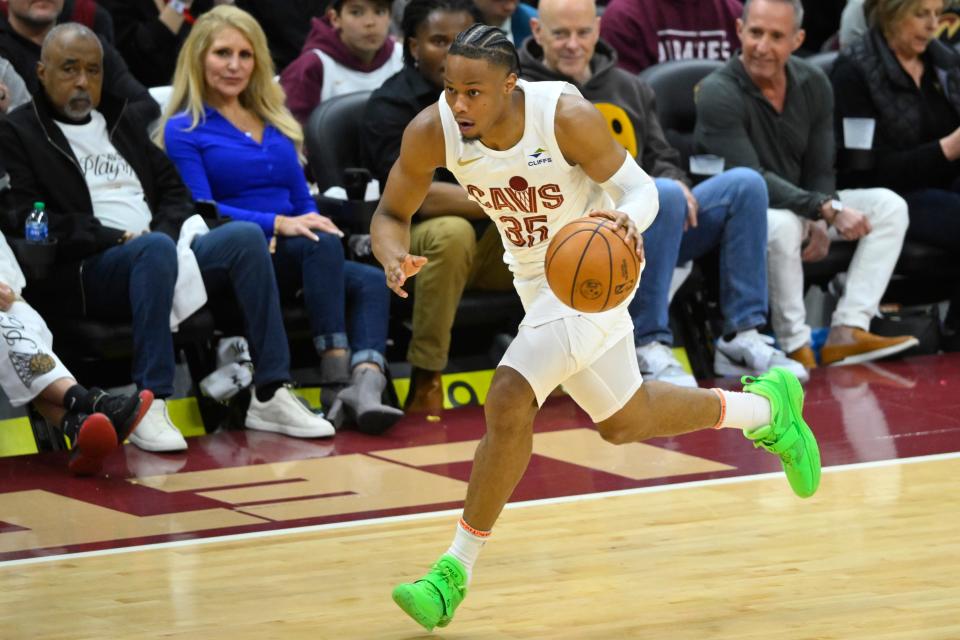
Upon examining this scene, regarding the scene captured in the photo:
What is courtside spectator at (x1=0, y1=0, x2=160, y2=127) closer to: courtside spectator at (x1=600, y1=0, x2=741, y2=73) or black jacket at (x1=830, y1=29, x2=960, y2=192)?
courtside spectator at (x1=600, y1=0, x2=741, y2=73)

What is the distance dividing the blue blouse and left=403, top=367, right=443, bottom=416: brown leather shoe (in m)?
0.93

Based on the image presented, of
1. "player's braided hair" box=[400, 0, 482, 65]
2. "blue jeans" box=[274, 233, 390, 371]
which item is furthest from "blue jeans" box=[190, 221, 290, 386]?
"player's braided hair" box=[400, 0, 482, 65]

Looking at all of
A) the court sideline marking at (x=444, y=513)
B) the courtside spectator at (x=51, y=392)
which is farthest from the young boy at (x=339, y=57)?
the court sideline marking at (x=444, y=513)

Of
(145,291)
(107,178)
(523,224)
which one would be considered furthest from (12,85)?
(523,224)

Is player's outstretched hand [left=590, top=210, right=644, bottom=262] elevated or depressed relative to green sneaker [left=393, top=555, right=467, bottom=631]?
elevated

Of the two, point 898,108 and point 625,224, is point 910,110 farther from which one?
point 625,224

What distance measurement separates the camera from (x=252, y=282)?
6.16 metres

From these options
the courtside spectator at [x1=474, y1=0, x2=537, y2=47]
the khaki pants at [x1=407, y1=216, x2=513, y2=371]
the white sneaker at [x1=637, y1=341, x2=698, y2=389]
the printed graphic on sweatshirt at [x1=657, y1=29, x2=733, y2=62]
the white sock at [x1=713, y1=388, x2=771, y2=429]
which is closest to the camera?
the white sock at [x1=713, y1=388, x2=771, y2=429]

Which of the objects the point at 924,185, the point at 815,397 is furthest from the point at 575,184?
the point at 924,185

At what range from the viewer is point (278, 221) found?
6.41 metres

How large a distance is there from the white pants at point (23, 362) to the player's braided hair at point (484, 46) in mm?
2445

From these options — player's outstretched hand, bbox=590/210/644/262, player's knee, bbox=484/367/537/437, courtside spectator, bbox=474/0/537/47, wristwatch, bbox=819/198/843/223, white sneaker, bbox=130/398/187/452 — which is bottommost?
white sneaker, bbox=130/398/187/452

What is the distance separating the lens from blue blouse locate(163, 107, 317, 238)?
6.59 meters

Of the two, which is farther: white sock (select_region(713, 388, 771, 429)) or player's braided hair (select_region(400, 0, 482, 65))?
player's braided hair (select_region(400, 0, 482, 65))
